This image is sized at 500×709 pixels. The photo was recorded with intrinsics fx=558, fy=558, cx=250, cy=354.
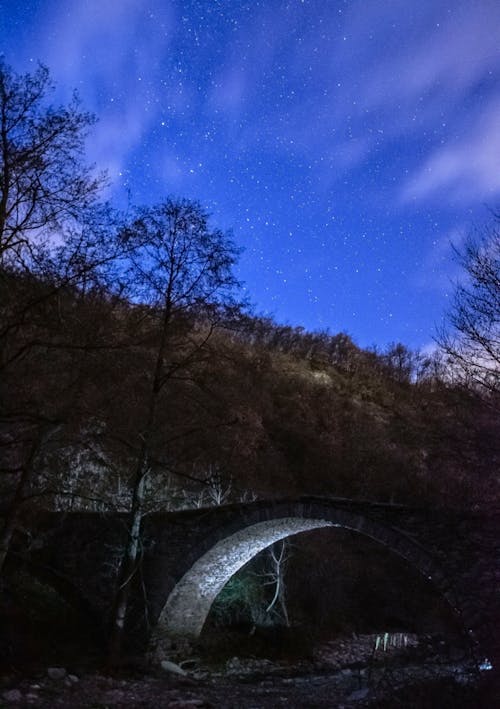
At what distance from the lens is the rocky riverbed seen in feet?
26.5

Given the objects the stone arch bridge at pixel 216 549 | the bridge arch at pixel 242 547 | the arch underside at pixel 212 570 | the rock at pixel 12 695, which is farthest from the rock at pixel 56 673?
the arch underside at pixel 212 570

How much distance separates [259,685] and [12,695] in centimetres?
626

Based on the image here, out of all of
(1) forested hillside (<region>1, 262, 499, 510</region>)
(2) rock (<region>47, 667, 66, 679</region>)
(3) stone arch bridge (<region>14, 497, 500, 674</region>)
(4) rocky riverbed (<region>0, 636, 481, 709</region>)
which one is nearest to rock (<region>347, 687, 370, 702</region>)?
(4) rocky riverbed (<region>0, 636, 481, 709</region>)

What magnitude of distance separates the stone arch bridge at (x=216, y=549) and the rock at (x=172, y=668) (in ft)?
2.68

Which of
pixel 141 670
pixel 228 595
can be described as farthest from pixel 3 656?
pixel 228 595

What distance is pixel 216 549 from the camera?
568 inches

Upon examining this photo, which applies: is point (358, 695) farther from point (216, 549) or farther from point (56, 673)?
point (56, 673)

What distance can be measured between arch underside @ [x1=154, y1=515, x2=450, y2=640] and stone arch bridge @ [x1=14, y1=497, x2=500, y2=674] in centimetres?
3

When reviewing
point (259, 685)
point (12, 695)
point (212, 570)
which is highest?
point (212, 570)

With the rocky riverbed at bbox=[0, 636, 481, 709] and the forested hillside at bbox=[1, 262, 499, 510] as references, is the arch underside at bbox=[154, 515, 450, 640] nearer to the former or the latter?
the rocky riverbed at bbox=[0, 636, 481, 709]

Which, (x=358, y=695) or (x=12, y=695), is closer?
(x=12, y=695)

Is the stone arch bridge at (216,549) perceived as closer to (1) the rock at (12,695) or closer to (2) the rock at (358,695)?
(2) the rock at (358,695)

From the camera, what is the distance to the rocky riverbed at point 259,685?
8.06 m

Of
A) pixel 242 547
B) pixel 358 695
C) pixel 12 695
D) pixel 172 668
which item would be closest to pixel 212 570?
pixel 242 547
